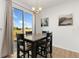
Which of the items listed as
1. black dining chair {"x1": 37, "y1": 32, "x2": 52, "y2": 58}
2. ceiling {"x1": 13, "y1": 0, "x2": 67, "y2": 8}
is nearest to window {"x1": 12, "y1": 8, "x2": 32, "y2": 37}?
ceiling {"x1": 13, "y1": 0, "x2": 67, "y2": 8}

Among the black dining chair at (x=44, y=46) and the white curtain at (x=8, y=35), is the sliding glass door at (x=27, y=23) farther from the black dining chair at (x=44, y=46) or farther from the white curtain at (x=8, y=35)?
the black dining chair at (x=44, y=46)

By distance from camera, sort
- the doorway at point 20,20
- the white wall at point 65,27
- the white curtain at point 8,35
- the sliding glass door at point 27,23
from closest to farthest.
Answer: the white curtain at point 8,35 → the white wall at point 65,27 → the doorway at point 20,20 → the sliding glass door at point 27,23

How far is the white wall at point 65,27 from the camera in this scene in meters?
2.92

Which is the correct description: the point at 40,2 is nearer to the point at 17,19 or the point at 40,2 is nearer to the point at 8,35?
the point at 17,19

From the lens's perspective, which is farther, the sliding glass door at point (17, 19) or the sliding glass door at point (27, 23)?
the sliding glass door at point (27, 23)

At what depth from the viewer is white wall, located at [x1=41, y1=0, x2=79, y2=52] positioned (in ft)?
9.57

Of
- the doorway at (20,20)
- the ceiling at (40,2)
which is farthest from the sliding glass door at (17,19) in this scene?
the ceiling at (40,2)

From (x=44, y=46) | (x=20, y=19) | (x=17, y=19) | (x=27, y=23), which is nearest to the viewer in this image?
(x=44, y=46)

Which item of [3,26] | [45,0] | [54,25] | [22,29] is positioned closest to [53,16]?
[54,25]

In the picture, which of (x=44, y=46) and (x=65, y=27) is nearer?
(x=44, y=46)

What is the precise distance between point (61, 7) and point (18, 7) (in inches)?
61.5

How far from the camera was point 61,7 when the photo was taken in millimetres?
3268

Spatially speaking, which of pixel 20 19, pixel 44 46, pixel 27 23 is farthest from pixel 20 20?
pixel 44 46

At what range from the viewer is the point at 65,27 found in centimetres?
320
